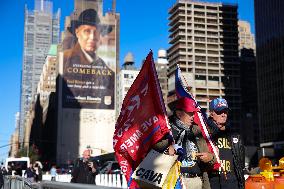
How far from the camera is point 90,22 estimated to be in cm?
14575

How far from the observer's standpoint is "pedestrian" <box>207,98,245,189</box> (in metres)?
4.79

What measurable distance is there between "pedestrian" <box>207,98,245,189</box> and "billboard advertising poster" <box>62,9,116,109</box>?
426ft

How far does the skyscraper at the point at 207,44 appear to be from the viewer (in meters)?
153

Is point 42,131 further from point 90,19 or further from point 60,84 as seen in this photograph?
point 90,19

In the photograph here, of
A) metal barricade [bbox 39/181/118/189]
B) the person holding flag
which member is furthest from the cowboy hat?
the person holding flag

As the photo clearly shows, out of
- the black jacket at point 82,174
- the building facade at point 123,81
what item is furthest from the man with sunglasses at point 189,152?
the building facade at point 123,81

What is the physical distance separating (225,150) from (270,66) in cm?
10822

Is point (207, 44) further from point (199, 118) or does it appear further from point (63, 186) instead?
point (63, 186)

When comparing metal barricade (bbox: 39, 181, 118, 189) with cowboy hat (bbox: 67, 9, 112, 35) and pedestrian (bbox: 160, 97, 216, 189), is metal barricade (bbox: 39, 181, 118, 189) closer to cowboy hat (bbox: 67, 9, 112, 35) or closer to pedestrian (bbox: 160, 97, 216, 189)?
pedestrian (bbox: 160, 97, 216, 189)

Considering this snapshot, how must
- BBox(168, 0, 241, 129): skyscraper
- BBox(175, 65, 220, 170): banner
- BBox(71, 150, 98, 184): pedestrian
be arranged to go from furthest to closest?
BBox(168, 0, 241, 129): skyscraper → BBox(71, 150, 98, 184): pedestrian → BBox(175, 65, 220, 170): banner

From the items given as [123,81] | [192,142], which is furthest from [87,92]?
[192,142]

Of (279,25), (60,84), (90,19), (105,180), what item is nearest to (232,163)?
(105,180)

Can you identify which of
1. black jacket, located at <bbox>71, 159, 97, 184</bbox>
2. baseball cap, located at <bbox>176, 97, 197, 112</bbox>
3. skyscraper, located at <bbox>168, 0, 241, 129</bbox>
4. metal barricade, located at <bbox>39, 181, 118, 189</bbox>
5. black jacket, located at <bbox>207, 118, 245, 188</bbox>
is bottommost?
black jacket, located at <bbox>71, 159, 97, 184</bbox>

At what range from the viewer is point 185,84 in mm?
4285
